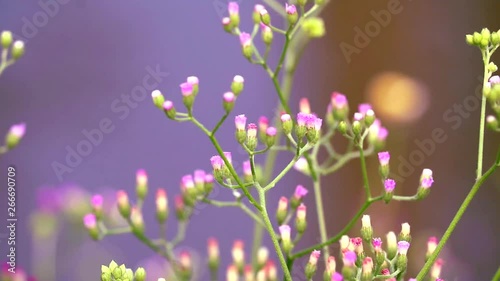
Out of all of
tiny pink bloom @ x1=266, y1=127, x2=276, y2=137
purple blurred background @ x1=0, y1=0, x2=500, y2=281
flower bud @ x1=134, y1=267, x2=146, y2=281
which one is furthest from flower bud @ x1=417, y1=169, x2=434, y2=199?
purple blurred background @ x1=0, y1=0, x2=500, y2=281

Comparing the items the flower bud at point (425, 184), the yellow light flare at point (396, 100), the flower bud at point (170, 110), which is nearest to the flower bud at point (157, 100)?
the flower bud at point (170, 110)

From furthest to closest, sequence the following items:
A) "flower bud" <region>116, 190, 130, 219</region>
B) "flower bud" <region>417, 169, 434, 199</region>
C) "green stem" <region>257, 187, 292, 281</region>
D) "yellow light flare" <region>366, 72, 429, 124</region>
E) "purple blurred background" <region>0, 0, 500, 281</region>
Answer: "purple blurred background" <region>0, 0, 500, 281</region>
"yellow light flare" <region>366, 72, 429, 124</region>
"flower bud" <region>116, 190, 130, 219</region>
"flower bud" <region>417, 169, 434, 199</region>
"green stem" <region>257, 187, 292, 281</region>

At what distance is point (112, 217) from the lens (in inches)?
38.8

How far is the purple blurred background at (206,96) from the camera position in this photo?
1663 millimetres

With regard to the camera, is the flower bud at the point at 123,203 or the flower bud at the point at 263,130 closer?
the flower bud at the point at 263,130

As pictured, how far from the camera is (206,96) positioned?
5.99 ft

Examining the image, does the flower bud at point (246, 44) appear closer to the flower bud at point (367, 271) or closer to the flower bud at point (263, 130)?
the flower bud at point (263, 130)

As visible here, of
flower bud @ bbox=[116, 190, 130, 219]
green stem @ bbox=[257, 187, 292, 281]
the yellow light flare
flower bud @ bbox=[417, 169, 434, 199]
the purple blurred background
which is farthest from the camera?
the purple blurred background

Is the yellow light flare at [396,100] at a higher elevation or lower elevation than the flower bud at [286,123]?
lower

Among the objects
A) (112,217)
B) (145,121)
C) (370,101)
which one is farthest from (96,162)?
(112,217)

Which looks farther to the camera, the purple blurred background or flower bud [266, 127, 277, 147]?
the purple blurred background

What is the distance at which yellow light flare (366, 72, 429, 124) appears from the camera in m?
1.54

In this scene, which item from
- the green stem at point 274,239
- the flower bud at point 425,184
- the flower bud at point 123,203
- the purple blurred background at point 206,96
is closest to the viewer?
the green stem at point 274,239

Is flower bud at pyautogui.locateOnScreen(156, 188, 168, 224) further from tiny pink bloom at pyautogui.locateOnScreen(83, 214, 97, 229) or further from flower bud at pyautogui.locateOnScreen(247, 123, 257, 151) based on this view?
flower bud at pyautogui.locateOnScreen(247, 123, 257, 151)
